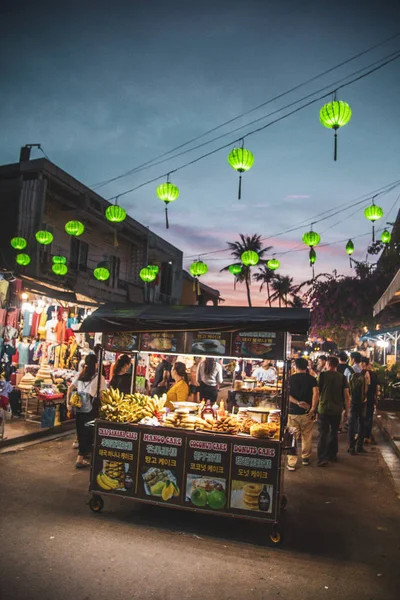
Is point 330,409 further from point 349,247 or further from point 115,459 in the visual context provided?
point 349,247

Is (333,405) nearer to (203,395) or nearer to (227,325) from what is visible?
(203,395)

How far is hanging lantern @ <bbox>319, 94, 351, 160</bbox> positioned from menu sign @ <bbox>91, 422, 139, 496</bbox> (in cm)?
604

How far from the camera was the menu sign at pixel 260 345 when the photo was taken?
5.43 meters

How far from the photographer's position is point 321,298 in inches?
934

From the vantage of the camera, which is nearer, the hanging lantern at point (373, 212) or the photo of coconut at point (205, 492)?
the photo of coconut at point (205, 492)

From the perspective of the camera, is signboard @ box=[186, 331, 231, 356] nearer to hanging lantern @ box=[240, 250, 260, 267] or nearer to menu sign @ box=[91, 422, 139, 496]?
menu sign @ box=[91, 422, 139, 496]

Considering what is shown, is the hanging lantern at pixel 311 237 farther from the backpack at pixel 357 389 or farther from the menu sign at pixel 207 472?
the menu sign at pixel 207 472

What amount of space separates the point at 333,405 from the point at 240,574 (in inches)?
205

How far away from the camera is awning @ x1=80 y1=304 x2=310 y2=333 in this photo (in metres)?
5.32

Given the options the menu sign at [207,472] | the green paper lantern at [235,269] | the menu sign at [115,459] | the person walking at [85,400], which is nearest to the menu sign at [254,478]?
the menu sign at [207,472]

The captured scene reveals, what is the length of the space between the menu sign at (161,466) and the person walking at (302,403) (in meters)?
3.56

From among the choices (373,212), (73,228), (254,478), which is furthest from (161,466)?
(73,228)

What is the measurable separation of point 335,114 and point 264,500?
21.4ft

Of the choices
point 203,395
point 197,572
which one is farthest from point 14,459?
point 197,572
